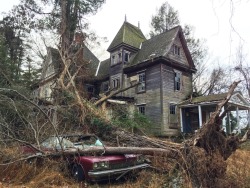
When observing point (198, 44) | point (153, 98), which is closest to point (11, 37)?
point (153, 98)

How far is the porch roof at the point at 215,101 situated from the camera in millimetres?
17406

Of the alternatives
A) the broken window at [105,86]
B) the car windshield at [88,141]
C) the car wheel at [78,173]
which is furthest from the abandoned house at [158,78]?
the car wheel at [78,173]

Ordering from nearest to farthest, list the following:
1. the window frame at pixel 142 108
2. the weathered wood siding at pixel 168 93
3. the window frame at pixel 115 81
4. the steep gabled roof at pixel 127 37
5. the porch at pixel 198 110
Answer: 1. the porch at pixel 198 110
2. the weathered wood siding at pixel 168 93
3. the window frame at pixel 142 108
4. the window frame at pixel 115 81
5. the steep gabled roof at pixel 127 37

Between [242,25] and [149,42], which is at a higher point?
[149,42]

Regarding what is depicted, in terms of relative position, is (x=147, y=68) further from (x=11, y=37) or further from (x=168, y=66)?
(x=11, y=37)

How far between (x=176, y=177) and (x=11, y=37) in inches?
1066

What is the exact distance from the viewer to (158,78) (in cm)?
1934

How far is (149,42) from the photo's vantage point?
75.2ft

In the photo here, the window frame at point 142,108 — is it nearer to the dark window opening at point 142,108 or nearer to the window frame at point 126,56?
the dark window opening at point 142,108

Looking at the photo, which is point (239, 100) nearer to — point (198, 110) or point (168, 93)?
point (198, 110)

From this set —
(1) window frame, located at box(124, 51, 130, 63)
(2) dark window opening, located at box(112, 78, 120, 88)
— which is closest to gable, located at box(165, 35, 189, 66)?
(1) window frame, located at box(124, 51, 130, 63)

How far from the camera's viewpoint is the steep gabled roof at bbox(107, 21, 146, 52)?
74.8 ft

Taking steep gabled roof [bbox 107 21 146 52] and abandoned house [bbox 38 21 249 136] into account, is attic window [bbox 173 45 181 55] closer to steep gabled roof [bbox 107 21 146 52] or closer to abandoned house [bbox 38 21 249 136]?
abandoned house [bbox 38 21 249 136]

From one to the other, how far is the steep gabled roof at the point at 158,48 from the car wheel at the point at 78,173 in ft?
46.2
